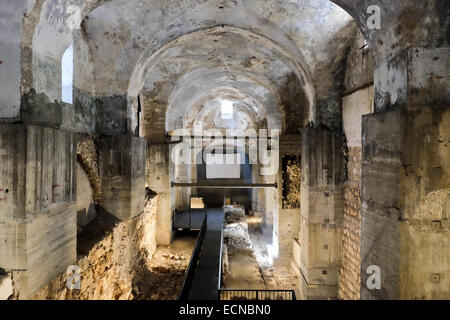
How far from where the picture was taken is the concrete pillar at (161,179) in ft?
36.2

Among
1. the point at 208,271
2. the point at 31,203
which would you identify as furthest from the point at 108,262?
the point at 31,203

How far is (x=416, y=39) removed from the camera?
122 inches

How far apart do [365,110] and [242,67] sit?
16.5ft

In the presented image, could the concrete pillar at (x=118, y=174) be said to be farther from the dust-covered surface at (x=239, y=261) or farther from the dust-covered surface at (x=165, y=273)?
the dust-covered surface at (x=239, y=261)

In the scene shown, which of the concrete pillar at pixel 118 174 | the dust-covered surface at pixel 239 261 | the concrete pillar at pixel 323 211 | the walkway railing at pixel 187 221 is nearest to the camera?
the concrete pillar at pixel 118 174

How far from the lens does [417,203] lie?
3.09 m

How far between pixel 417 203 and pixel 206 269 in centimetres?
643

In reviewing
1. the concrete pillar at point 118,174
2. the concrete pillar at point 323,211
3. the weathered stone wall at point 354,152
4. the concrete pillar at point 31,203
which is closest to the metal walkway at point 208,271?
the concrete pillar at point 323,211

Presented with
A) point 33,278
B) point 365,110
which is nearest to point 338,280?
point 365,110

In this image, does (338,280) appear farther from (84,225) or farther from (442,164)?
(84,225)

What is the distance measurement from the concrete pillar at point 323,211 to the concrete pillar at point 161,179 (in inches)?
225

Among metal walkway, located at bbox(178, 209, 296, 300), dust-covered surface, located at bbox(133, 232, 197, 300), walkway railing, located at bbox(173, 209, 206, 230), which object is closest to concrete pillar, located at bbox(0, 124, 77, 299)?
metal walkway, located at bbox(178, 209, 296, 300)

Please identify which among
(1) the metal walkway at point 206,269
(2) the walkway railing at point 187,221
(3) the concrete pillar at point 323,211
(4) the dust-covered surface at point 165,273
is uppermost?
(3) the concrete pillar at point 323,211

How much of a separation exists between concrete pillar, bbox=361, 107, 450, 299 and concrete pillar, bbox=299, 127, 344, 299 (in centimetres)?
377
